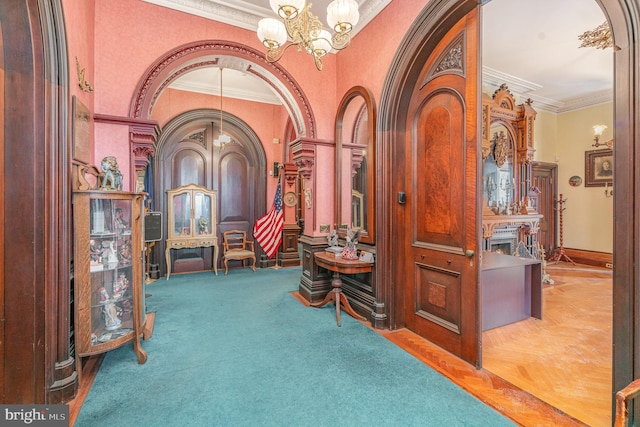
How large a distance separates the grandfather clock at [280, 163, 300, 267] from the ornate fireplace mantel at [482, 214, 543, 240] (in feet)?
12.5

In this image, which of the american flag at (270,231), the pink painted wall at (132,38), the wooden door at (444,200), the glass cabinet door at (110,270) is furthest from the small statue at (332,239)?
the pink painted wall at (132,38)

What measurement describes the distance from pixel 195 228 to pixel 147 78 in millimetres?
3178

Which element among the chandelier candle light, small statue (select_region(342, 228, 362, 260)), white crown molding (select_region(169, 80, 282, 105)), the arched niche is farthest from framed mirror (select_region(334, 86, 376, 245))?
the arched niche

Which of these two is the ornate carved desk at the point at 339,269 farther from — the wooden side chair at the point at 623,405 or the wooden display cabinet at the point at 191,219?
the wooden display cabinet at the point at 191,219

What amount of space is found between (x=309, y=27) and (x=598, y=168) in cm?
752

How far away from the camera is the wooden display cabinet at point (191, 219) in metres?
5.58

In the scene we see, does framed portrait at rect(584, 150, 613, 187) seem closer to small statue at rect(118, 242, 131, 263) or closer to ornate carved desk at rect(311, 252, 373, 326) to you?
ornate carved desk at rect(311, 252, 373, 326)

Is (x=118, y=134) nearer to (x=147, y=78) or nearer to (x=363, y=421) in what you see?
(x=147, y=78)

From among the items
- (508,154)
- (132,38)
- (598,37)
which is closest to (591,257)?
(508,154)

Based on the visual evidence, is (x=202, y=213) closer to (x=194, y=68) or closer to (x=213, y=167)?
(x=213, y=167)

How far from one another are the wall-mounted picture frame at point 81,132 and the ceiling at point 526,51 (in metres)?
1.75

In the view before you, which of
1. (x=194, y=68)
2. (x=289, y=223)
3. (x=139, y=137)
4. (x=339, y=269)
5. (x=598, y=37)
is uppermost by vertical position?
(x=598, y=37)

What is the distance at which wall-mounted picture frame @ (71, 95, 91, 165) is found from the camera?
2.32 meters

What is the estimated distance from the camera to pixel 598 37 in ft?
13.4
